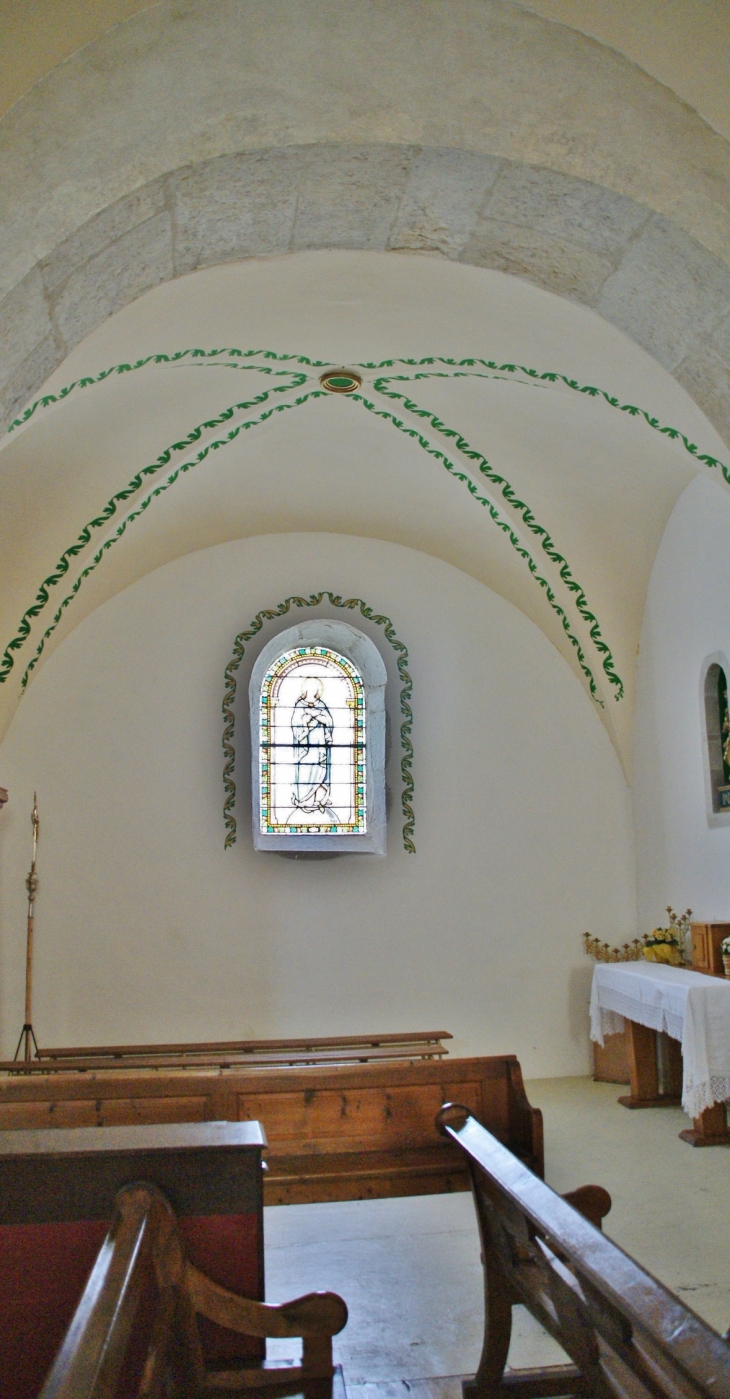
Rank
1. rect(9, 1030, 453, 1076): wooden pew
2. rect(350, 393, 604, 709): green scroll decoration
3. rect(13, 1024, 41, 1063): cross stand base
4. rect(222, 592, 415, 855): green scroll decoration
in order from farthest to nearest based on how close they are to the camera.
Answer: rect(222, 592, 415, 855): green scroll decoration
rect(13, 1024, 41, 1063): cross stand base
rect(350, 393, 604, 709): green scroll decoration
rect(9, 1030, 453, 1076): wooden pew

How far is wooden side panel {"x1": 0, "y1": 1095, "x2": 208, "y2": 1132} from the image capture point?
13.8 feet

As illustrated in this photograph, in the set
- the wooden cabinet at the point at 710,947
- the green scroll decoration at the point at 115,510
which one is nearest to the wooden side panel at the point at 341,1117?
the wooden cabinet at the point at 710,947

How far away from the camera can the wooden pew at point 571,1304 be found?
1.77 m

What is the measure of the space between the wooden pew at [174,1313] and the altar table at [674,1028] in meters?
3.39

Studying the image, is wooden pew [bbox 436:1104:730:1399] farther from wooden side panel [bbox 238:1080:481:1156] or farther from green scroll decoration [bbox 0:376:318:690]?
green scroll decoration [bbox 0:376:318:690]

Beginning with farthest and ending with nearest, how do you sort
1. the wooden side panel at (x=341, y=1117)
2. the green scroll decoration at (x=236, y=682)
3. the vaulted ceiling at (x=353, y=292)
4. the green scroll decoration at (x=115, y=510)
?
the green scroll decoration at (x=236, y=682) < the green scroll decoration at (x=115, y=510) < the wooden side panel at (x=341, y=1117) < the vaulted ceiling at (x=353, y=292)

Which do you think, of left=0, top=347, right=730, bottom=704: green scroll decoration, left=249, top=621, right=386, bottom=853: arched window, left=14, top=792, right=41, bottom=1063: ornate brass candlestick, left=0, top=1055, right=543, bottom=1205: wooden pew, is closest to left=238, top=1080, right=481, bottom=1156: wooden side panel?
left=0, top=1055, right=543, bottom=1205: wooden pew

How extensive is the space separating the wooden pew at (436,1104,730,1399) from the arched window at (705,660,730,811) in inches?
145

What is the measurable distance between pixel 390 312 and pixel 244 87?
187 centimetres

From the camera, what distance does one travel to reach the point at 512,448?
641cm

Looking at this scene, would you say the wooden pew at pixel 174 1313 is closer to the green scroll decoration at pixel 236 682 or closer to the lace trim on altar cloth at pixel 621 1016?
the lace trim on altar cloth at pixel 621 1016

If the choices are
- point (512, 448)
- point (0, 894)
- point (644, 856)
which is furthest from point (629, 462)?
point (0, 894)

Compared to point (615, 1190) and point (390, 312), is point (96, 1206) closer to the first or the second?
point (615, 1190)

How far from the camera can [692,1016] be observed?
5.49 meters
